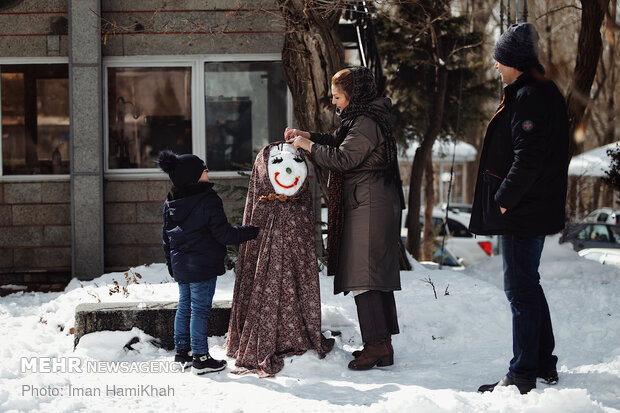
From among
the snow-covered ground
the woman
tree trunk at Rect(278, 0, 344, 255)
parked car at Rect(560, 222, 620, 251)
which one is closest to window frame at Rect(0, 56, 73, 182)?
the snow-covered ground

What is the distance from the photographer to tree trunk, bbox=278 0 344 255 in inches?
276

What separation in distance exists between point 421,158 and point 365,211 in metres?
9.05

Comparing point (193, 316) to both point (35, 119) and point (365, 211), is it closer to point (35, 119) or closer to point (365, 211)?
point (365, 211)

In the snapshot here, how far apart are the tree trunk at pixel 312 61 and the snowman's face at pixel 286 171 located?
7.68 feet

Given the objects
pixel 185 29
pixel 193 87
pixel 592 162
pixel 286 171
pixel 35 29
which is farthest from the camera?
pixel 592 162

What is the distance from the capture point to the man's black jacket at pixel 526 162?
3896 millimetres

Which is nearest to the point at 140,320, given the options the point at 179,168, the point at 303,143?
the point at 179,168

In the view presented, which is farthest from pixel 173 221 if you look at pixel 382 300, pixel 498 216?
pixel 498 216

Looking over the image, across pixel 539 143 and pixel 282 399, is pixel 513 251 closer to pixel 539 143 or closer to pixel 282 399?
pixel 539 143

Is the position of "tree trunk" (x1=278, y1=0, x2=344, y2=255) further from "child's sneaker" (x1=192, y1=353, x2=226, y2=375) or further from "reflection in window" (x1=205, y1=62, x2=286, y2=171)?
"child's sneaker" (x1=192, y1=353, x2=226, y2=375)

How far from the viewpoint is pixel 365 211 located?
16.0 feet

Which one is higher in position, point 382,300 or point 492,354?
point 382,300

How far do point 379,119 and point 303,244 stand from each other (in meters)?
1.02

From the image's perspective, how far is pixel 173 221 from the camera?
479 centimetres
